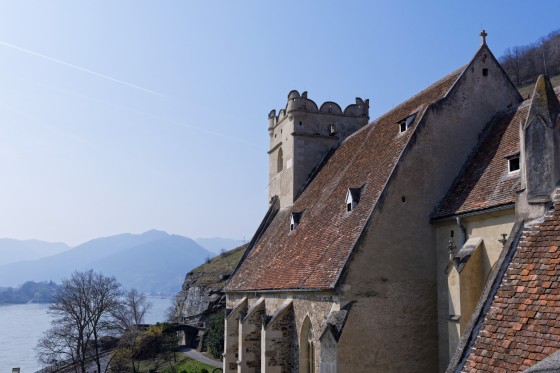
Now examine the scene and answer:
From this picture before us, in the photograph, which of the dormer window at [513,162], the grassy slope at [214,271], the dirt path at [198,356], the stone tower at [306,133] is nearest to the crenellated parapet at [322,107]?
the stone tower at [306,133]

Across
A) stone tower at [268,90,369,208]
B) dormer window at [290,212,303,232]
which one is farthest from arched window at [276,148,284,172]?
dormer window at [290,212,303,232]

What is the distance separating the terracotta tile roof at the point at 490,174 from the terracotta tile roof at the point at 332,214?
2106mm

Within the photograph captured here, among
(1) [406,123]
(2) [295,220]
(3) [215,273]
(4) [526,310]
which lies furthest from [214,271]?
(4) [526,310]

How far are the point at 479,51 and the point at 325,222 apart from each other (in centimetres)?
827

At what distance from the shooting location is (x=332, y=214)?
2133 centimetres

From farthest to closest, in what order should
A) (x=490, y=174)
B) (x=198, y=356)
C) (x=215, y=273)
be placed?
(x=215, y=273) → (x=198, y=356) → (x=490, y=174)

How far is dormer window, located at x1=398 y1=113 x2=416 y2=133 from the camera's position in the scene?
20078mm

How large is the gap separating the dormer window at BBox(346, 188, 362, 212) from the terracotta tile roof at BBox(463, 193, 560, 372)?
9828 mm

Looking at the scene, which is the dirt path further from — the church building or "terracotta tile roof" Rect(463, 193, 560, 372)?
"terracotta tile roof" Rect(463, 193, 560, 372)

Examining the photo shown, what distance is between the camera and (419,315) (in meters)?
17.4

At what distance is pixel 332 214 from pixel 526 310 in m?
12.9

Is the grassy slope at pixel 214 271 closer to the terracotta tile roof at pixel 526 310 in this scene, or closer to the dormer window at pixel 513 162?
the dormer window at pixel 513 162

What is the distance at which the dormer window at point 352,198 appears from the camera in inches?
768

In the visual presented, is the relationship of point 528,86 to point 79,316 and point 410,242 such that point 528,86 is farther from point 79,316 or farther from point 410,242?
point 410,242
